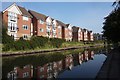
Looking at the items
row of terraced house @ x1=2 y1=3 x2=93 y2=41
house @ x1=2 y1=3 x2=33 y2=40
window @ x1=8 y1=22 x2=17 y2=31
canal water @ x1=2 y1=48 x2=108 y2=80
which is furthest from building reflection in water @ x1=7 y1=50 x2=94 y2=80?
row of terraced house @ x1=2 y1=3 x2=93 y2=41

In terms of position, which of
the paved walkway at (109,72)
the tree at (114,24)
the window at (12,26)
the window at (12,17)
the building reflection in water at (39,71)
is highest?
the window at (12,17)

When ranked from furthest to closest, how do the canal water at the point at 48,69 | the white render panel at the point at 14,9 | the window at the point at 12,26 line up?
the white render panel at the point at 14,9, the window at the point at 12,26, the canal water at the point at 48,69

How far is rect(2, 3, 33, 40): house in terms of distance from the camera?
58.5m

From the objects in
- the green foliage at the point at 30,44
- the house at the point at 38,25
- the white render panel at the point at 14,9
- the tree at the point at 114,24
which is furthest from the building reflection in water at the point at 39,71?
the house at the point at 38,25

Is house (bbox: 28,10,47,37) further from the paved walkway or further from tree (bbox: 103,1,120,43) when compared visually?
the paved walkway

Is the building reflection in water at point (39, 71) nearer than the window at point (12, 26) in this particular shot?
Yes

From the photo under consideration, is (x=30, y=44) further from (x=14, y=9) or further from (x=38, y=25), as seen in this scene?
(x=38, y=25)

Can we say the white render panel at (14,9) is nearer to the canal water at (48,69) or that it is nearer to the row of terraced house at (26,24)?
the row of terraced house at (26,24)

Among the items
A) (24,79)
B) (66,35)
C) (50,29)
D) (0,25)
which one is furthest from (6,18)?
(66,35)

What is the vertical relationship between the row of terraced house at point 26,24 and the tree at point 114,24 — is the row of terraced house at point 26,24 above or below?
above

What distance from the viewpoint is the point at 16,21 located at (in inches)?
2419

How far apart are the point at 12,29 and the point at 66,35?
52266mm

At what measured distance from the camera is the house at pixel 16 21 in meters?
58.5

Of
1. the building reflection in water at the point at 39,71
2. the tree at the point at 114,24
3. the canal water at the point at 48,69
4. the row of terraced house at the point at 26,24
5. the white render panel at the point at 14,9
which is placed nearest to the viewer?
the building reflection in water at the point at 39,71
